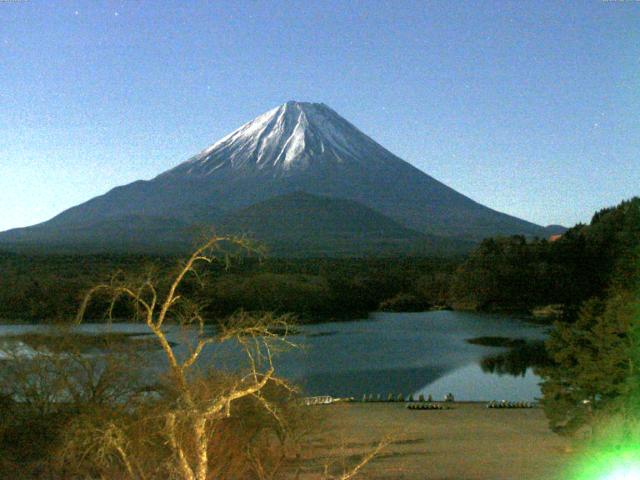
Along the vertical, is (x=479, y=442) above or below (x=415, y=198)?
below

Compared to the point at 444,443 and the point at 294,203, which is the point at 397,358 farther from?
the point at 294,203

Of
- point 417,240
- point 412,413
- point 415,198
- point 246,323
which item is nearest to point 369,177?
point 415,198

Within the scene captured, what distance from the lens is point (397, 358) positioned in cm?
2038

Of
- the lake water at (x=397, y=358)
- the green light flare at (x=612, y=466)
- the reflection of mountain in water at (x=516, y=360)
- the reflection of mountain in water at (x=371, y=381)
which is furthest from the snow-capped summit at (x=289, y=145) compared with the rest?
the green light flare at (x=612, y=466)

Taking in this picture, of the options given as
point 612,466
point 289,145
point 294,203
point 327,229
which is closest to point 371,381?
point 612,466

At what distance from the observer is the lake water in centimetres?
1582

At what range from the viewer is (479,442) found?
9.43m

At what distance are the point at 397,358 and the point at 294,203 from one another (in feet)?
169

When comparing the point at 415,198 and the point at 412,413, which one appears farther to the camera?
the point at 415,198

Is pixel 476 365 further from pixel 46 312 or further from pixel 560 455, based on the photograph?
pixel 46 312

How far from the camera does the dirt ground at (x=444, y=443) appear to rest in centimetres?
758

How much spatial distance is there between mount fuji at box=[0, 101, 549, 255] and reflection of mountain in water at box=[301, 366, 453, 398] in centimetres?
3707

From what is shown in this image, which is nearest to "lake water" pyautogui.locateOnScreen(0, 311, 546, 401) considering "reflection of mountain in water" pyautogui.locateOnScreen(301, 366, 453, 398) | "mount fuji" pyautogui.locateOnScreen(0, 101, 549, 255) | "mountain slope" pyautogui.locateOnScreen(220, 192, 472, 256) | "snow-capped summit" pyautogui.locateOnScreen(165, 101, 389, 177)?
"reflection of mountain in water" pyautogui.locateOnScreen(301, 366, 453, 398)

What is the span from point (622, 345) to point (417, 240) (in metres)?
57.6
